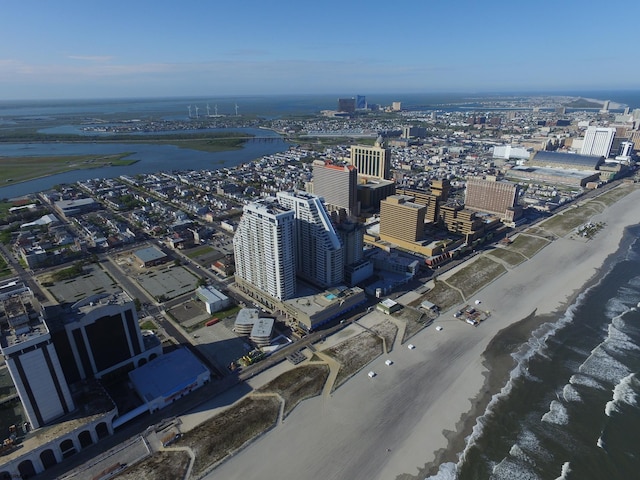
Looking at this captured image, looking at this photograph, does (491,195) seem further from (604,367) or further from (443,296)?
(604,367)

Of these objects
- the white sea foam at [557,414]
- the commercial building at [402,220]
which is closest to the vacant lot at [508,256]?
the commercial building at [402,220]

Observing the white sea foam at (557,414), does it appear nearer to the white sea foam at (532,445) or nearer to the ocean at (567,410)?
the ocean at (567,410)

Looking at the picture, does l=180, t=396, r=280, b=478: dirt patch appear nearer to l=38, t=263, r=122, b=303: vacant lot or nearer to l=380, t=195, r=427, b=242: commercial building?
l=38, t=263, r=122, b=303: vacant lot

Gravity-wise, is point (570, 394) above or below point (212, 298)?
below

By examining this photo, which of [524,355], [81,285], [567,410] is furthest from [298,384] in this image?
A: [81,285]

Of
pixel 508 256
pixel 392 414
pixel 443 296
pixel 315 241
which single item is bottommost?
pixel 508 256

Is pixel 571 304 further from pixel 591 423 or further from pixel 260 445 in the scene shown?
pixel 260 445
